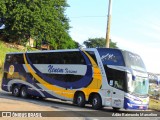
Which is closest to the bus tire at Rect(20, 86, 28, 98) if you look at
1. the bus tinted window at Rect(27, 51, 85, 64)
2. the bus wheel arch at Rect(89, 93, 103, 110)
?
the bus tinted window at Rect(27, 51, 85, 64)

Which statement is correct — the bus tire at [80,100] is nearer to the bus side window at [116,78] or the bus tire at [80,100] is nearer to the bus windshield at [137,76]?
the bus side window at [116,78]

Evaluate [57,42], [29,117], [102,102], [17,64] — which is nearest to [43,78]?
[17,64]

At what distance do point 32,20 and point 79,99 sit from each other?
4377cm

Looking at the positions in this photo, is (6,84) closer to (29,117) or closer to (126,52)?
(126,52)

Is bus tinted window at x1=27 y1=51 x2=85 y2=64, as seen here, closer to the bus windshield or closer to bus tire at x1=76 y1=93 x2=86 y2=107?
bus tire at x1=76 y1=93 x2=86 y2=107

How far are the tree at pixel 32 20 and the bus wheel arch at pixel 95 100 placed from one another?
4210 cm

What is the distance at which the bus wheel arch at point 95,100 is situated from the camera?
2444 cm

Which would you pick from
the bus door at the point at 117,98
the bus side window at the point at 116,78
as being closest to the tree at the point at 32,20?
the bus side window at the point at 116,78

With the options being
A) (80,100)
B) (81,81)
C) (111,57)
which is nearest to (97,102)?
(80,100)

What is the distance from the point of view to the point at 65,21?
85062 millimetres

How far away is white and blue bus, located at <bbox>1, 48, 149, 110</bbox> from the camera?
77.2 ft

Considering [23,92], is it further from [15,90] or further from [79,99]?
[79,99]

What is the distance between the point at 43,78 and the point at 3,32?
143 feet

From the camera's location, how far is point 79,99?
25.7 meters
